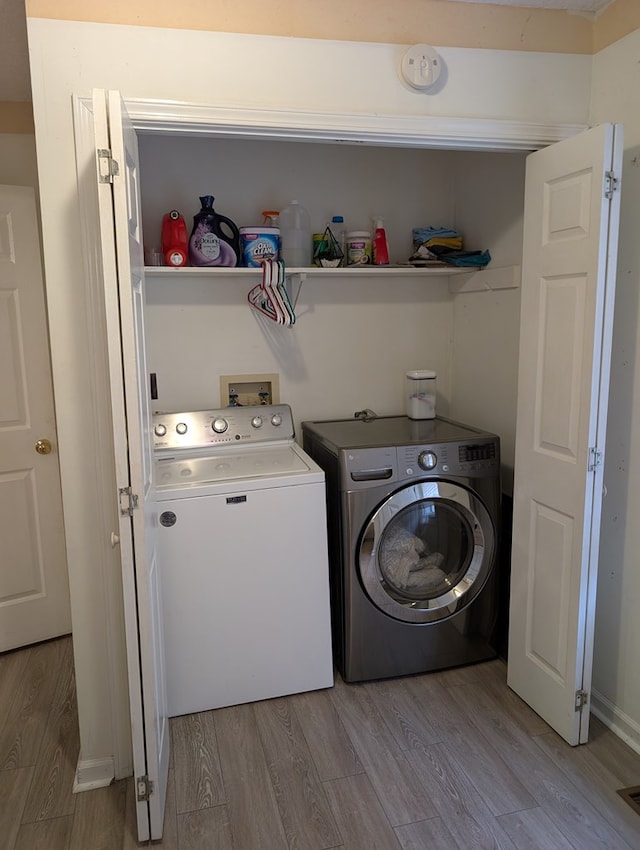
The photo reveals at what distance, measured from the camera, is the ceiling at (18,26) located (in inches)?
72.3

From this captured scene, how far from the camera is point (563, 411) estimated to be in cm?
197

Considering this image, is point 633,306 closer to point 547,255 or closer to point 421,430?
point 547,255

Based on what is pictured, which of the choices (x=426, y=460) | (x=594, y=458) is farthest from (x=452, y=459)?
(x=594, y=458)

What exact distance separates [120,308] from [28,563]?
177cm

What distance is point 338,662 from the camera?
8.27 feet

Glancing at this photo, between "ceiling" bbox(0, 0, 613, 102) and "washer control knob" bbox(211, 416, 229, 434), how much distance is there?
145 cm

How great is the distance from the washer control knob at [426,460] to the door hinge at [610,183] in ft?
3.42

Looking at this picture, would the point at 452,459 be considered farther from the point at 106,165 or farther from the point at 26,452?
the point at 26,452

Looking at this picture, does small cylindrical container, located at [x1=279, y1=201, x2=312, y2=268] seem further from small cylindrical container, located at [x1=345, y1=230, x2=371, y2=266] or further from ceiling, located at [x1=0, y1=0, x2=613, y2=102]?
ceiling, located at [x1=0, y1=0, x2=613, y2=102]

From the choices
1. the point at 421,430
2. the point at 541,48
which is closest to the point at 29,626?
the point at 421,430

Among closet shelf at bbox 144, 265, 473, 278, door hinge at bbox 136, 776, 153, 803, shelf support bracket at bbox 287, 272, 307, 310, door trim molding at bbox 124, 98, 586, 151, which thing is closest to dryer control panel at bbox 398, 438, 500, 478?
closet shelf at bbox 144, 265, 473, 278

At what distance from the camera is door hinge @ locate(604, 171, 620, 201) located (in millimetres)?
1755

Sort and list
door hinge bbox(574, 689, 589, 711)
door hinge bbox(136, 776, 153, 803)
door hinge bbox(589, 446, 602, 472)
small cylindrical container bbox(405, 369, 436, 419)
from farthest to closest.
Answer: small cylindrical container bbox(405, 369, 436, 419), door hinge bbox(574, 689, 589, 711), door hinge bbox(589, 446, 602, 472), door hinge bbox(136, 776, 153, 803)

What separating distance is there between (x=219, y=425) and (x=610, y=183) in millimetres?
1658
